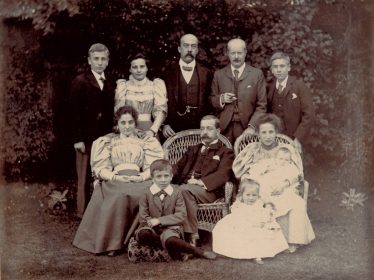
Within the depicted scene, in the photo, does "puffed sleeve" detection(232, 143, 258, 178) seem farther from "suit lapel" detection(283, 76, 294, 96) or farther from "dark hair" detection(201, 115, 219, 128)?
"suit lapel" detection(283, 76, 294, 96)

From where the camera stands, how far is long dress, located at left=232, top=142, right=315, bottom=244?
509cm

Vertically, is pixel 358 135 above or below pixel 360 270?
above

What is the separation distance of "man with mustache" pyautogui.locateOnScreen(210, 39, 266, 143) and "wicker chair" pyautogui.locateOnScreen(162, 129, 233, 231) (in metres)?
0.18

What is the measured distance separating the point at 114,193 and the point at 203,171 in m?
0.76

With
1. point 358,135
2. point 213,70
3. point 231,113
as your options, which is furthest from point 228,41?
point 358,135

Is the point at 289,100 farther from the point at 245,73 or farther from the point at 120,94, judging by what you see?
the point at 120,94

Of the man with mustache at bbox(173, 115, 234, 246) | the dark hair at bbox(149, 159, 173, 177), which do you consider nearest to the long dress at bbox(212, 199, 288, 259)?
the man with mustache at bbox(173, 115, 234, 246)

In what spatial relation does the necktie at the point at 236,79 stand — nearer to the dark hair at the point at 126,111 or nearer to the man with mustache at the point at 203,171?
the man with mustache at the point at 203,171

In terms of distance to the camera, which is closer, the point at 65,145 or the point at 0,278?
the point at 0,278

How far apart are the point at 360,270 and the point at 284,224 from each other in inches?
28.2

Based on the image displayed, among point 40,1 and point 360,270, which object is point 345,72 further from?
point 40,1

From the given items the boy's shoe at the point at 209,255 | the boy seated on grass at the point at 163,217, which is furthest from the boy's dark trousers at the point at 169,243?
the boy's shoe at the point at 209,255

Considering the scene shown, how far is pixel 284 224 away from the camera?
5094 mm

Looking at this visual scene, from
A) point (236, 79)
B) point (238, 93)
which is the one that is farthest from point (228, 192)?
point (236, 79)
